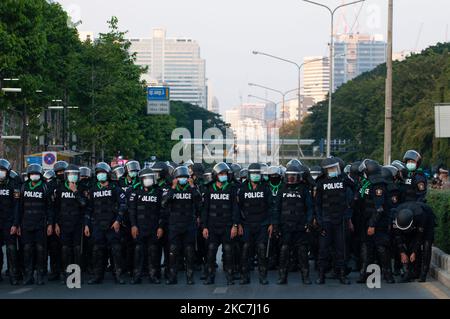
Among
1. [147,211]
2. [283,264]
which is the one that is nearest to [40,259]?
[147,211]

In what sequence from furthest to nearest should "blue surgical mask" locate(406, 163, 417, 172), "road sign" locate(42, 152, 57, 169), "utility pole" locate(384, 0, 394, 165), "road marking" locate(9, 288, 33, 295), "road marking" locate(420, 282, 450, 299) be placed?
"road sign" locate(42, 152, 57, 169) → "utility pole" locate(384, 0, 394, 165) → "blue surgical mask" locate(406, 163, 417, 172) → "road marking" locate(9, 288, 33, 295) → "road marking" locate(420, 282, 450, 299)

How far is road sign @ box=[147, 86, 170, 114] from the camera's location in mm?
76125

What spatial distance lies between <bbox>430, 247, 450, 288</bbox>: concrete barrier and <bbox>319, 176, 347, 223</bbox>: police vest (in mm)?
1830

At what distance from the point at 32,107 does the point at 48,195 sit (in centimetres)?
3552

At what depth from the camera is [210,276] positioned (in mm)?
18047

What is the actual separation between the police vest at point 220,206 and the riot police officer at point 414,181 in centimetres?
311

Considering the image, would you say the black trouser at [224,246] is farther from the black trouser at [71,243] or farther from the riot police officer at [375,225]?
the black trouser at [71,243]

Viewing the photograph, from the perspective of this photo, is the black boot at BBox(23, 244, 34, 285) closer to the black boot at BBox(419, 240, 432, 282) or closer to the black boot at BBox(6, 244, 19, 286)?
the black boot at BBox(6, 244, 19, 286)

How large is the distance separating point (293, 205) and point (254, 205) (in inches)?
25.1

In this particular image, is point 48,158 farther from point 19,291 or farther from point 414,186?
point 19,291

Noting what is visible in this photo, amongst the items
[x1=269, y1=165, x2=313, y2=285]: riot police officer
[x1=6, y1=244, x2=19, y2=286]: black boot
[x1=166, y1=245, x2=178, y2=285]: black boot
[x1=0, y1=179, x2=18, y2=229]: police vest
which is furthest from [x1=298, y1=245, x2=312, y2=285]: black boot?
[x1=0, y1=179, x2=18, y2=229]: police vest

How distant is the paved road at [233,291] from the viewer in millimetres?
15922

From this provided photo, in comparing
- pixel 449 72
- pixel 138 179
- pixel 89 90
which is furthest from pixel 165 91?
pixel 138 179
